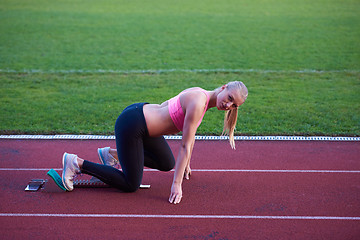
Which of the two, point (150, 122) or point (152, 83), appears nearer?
point (150, 122)

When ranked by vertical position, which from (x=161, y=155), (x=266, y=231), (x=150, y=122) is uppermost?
(x=150, y=122)

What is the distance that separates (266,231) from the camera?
4402mm

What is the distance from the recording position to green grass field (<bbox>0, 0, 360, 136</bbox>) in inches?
311

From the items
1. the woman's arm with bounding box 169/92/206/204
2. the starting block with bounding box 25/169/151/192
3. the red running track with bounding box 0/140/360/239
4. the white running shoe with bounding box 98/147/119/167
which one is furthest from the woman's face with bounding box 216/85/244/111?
the white running shoe with bounding box 98/147/119/167

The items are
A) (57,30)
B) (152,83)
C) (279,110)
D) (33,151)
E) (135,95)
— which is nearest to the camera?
(33,151)

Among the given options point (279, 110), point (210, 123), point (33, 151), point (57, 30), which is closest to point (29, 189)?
point (33, 151)

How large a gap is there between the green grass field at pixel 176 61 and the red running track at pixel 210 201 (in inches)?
44.7

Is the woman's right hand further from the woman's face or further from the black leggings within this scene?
the woman's face

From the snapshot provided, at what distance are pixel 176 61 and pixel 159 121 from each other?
25.0ft

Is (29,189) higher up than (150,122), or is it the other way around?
(150,122)

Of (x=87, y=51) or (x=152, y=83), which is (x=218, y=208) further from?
(x=87, y=51)

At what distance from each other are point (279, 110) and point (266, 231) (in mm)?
4243

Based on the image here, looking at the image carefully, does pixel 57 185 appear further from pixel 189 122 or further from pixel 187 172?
pixel 189 122

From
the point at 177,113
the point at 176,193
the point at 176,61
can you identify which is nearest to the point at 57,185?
the point at 176,193
